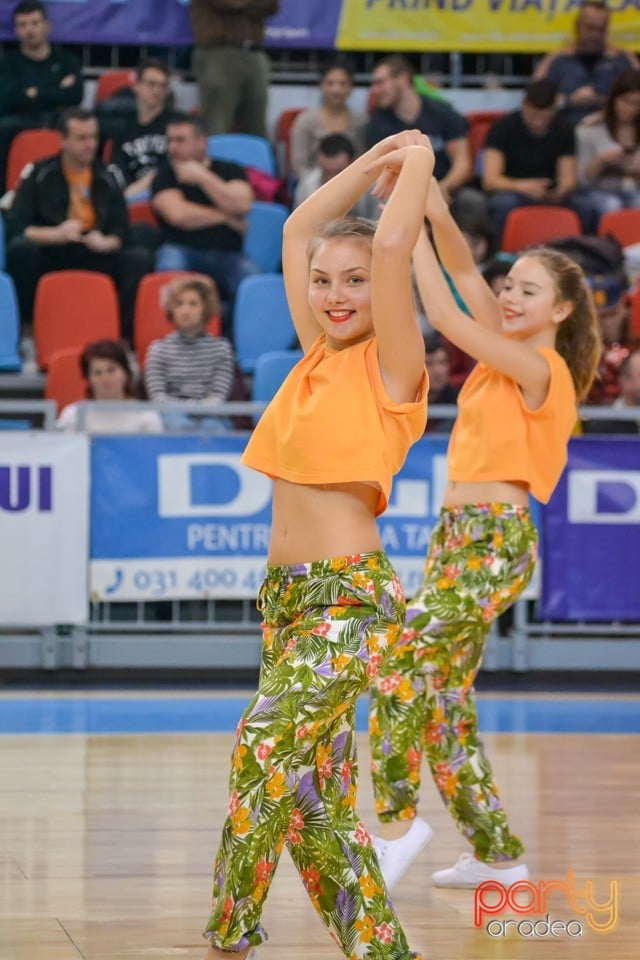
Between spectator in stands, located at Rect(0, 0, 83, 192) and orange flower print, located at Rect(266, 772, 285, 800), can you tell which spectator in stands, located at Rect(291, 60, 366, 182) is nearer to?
spectator in stands, located at Rect(0, 0, 83, 192)

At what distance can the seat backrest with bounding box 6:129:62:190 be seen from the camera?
10594mm

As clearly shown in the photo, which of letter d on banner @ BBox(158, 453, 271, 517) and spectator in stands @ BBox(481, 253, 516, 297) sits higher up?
spectator in stands @ BBox(481, 253, 516, 297)

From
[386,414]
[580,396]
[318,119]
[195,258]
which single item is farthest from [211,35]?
[386,414]

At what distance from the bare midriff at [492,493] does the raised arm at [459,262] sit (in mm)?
452

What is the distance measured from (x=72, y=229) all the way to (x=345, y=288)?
6.91m

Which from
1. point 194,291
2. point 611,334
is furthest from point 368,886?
point 611,334

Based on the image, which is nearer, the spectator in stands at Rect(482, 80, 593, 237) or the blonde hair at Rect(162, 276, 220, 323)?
the blonde hair at Rect(162, 276, 220, 323)

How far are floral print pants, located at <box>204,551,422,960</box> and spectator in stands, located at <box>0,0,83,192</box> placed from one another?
27.2 feet

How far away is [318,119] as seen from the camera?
10758 mm

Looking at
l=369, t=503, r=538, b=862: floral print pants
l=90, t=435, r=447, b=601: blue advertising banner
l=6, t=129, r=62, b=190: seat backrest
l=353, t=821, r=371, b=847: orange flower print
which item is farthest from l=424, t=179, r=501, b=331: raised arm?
l=6, t=129, r=62, b=190: seat backrest

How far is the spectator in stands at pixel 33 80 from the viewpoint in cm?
1063

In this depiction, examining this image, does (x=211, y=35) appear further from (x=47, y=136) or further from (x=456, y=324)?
(x=456, y=324)

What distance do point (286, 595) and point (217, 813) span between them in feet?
7.29

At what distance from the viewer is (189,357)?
8.62 m
